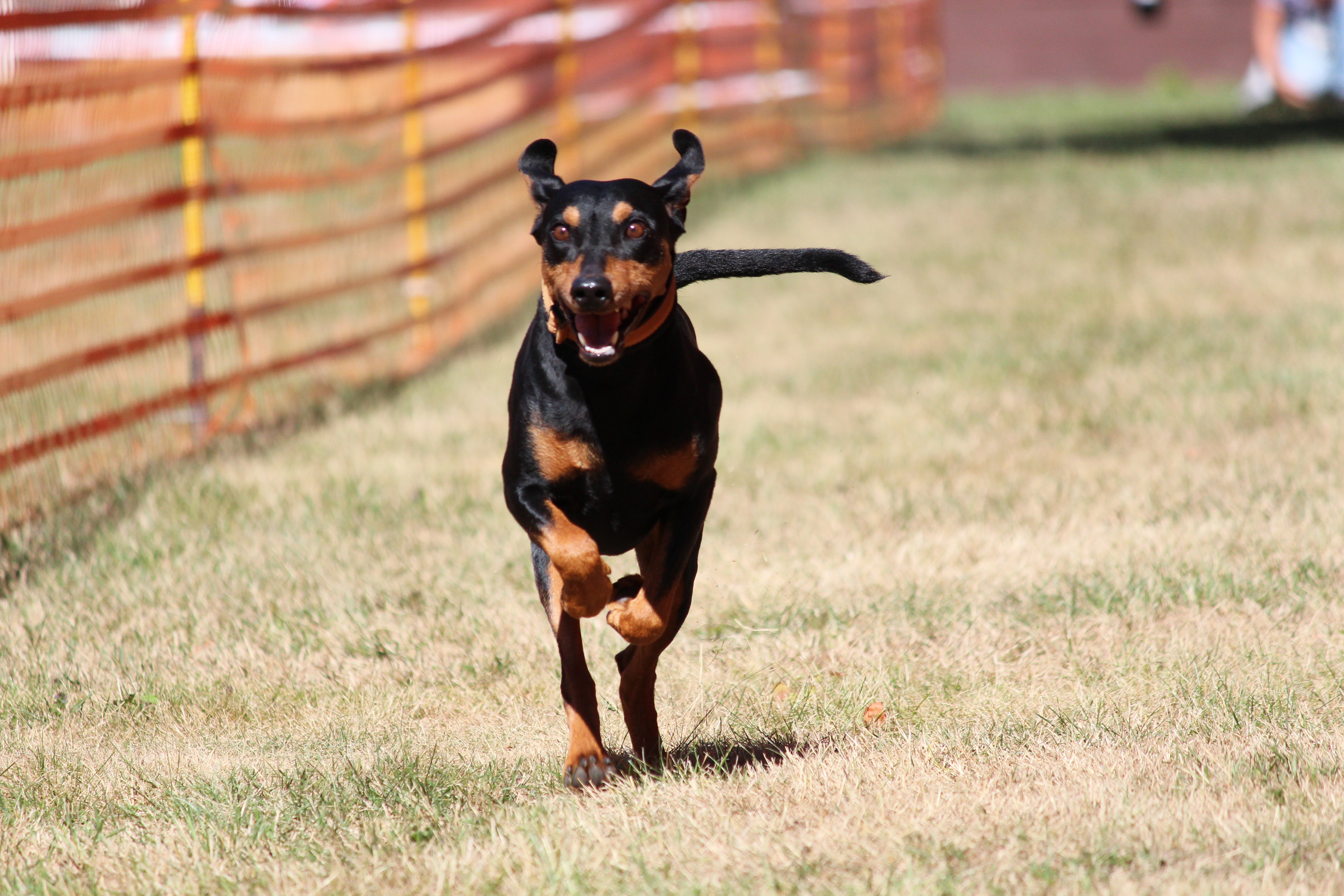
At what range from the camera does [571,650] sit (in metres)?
3.70

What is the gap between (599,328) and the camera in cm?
350

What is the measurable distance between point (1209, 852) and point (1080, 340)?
19.4 feet

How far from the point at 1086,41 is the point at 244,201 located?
23.5m

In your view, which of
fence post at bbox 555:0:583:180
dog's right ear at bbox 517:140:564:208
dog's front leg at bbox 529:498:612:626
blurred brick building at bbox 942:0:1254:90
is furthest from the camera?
blurred brick building at bbox 942:0:1254:90

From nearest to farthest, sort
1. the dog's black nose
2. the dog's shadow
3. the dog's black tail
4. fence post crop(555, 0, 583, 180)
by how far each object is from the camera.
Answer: the dog's black nose, the dog's shadow, the dog's black tail, fence post crop(555, 0, 583, 180)

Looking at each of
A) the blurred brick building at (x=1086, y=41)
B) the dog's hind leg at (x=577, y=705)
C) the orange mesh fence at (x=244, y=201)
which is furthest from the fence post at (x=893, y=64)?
the dog's hind leg at (x=577, y=705)

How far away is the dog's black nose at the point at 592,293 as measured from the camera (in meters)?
3.40

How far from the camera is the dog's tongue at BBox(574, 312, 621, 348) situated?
349cm

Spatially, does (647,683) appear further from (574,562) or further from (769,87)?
(769,87)

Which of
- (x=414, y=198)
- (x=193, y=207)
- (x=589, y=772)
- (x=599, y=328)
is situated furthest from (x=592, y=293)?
(x=414, y=198)

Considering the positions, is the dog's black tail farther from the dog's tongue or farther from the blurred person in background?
the blurred person in background

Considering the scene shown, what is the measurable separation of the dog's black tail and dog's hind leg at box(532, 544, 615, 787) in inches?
33.5

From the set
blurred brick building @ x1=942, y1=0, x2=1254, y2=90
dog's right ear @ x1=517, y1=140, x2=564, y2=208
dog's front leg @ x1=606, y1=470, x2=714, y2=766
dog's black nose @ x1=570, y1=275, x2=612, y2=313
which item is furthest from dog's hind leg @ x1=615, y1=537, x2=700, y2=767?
blurred brick building @ x1=942, y1=0, x2=1254, y2=90

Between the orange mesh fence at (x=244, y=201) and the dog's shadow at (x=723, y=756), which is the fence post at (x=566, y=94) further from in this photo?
the dog's shadow at (x=723, y=756)
